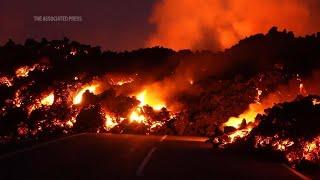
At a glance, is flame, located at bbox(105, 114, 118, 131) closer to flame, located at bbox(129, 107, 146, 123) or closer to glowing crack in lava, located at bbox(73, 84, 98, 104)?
flame, located at bbox(129, 107, 146, 123)

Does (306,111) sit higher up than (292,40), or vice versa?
(292,40)

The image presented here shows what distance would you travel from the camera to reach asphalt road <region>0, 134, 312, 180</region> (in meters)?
13.7

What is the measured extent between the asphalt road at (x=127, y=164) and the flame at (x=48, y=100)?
61.3 ft

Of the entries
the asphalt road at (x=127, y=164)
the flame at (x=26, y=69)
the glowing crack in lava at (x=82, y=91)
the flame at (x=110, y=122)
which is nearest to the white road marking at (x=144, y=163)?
the asphalt road at (x=127, y=164)

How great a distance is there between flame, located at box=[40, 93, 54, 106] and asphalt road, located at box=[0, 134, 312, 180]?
18.7 m

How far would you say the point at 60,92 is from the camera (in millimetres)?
39781

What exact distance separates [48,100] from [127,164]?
25607mm

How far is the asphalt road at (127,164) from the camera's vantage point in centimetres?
1371

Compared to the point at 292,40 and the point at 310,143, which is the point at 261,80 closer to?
the point at 292,40

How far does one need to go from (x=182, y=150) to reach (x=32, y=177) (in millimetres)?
9547

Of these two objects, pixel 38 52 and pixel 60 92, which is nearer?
pixel 60 92

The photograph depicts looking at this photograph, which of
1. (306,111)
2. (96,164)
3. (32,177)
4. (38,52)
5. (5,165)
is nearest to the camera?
(32,177)

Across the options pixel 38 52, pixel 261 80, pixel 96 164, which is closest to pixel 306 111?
pixel 96 164

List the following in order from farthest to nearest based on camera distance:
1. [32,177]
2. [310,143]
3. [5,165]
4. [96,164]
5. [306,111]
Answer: [306,111], [310,143], [96,164], [5,165], [32,177]
